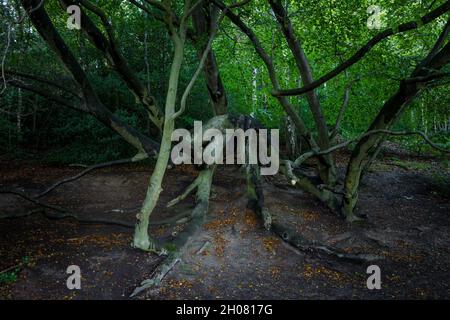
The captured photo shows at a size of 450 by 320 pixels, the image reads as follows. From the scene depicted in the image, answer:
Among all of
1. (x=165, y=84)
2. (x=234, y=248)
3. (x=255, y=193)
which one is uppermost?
(x=165, y=84)

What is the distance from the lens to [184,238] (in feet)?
21.7

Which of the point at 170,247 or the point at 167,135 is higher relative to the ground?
the point at 167,135

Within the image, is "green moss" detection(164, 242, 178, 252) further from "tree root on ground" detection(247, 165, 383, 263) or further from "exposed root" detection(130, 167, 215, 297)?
"tree root on ground" detection(247, 165, 383, 263)

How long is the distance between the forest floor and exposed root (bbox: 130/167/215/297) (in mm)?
115

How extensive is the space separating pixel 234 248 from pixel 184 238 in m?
0.93

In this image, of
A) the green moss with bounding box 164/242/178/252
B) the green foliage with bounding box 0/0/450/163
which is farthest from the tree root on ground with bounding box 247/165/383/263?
the green foliage with bounding box 0/0/450/163

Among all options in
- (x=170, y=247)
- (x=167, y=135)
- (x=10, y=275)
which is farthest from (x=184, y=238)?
(x=10, y=275)

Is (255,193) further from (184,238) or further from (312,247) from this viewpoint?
(184,238)

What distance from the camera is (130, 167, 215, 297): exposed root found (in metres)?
5.40

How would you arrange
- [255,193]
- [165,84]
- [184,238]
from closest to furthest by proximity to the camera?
1. [184,238]
2. [255,193]
3. [165,84]

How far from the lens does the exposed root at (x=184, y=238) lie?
540 cm

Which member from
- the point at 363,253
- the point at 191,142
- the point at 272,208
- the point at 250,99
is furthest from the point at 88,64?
the point at 363,253

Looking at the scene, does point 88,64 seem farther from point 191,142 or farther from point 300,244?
point 300,244
